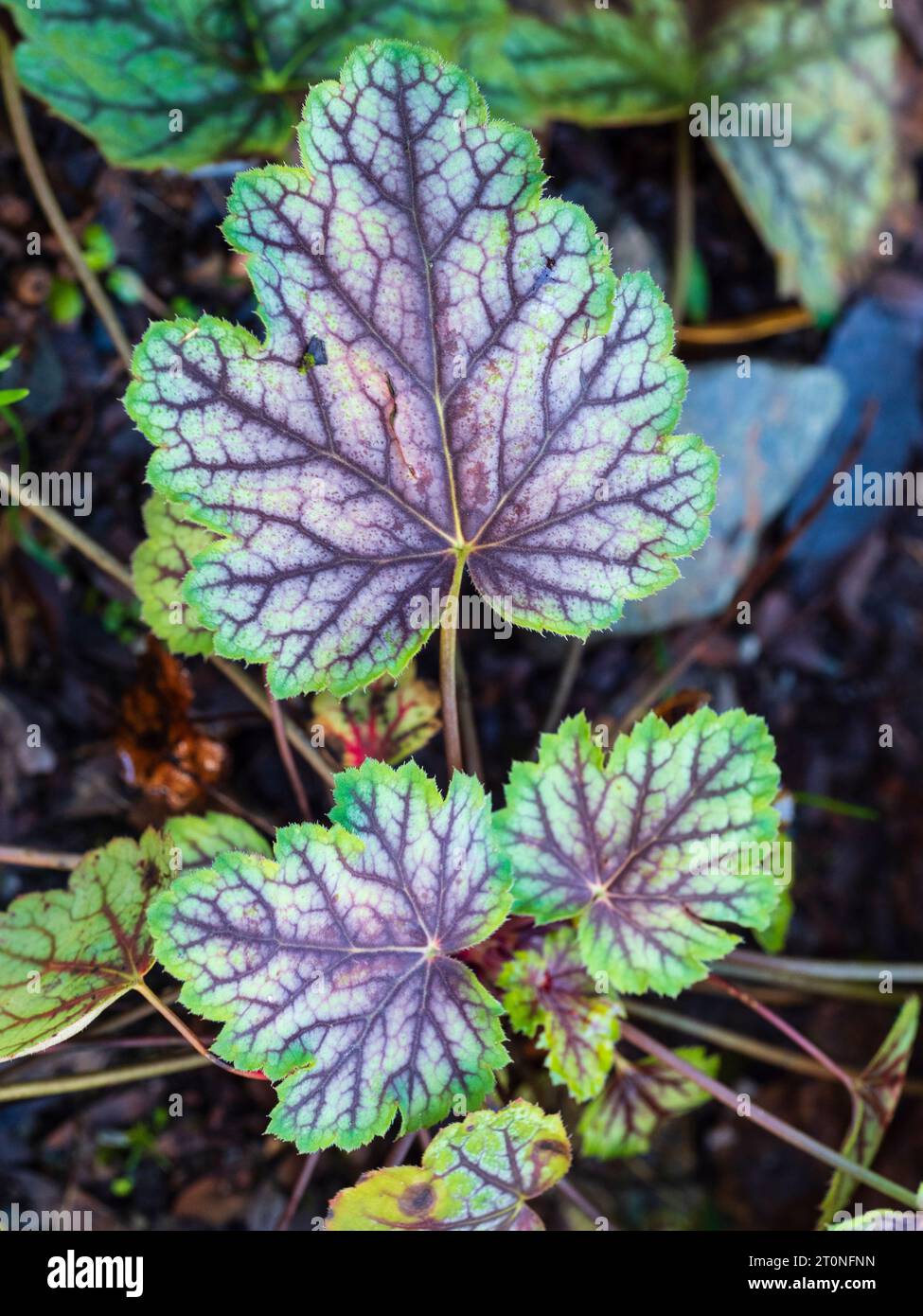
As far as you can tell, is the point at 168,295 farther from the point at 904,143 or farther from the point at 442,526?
the point at 904,143

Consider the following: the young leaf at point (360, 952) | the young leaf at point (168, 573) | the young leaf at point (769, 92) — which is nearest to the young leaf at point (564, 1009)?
the young leaf at point (360, 952)

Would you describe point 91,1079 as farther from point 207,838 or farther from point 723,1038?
point 723,1038

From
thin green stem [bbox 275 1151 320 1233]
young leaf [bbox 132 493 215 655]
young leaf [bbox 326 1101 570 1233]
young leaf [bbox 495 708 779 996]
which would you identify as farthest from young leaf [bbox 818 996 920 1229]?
young leaf [bbox 132 493 215 655]

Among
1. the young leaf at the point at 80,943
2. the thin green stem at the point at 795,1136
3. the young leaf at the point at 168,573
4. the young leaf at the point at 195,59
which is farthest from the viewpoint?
the young leaf at the point at 195,59

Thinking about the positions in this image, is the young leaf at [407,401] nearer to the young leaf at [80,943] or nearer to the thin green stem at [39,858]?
the young leaf at [80,943]

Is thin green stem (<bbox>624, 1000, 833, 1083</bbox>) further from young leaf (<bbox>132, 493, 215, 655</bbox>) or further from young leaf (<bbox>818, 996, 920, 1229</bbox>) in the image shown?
young leaf (<bbox>132, 493, 215, 655</bbox>)
